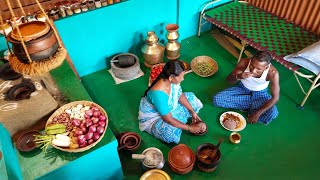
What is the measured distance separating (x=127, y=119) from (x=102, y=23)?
5.04 ft

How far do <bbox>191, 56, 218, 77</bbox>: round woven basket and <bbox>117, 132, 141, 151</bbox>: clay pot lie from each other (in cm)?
163

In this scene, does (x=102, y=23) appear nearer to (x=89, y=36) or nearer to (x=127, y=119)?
(x=89, y=36)

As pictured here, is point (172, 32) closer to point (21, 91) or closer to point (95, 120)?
point (95, 120)

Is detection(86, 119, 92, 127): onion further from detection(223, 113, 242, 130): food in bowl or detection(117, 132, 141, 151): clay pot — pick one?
detection(223, 113, 242, 130): food in bowl

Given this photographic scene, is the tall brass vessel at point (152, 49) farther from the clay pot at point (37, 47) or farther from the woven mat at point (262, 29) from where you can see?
the clay pot at point (37, 47)

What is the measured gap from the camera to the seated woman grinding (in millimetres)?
2693

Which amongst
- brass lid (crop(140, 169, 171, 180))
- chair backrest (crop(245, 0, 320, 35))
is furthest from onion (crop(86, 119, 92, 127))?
chair backrest (crop(245, 0, 320, 35))

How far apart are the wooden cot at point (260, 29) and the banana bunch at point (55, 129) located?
2.91 metres

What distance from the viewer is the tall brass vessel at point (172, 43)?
4.18 m

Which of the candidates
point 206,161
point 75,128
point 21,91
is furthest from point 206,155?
point 21,91

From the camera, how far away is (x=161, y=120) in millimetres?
3105

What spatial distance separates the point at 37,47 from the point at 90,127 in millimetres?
979

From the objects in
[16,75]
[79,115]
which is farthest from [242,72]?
[16,75]

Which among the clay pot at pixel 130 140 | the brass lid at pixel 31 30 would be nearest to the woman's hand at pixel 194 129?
the clay pot at pixel 130 140
